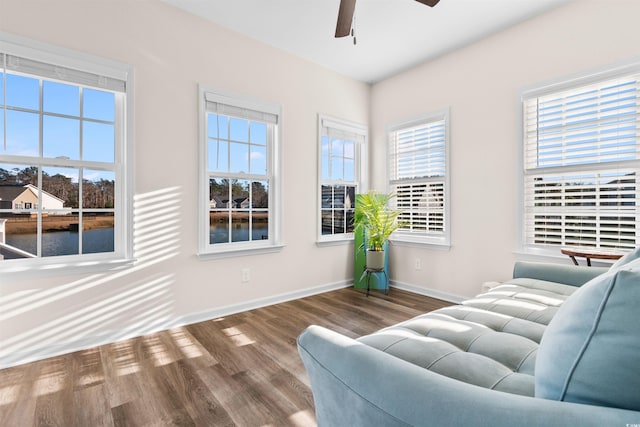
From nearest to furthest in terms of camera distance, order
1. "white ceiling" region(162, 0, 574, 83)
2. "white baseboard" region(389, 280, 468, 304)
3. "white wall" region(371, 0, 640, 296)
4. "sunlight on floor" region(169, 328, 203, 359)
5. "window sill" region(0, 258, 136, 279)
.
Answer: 1. "window sill" region(0, 258, 136, 279)
2. "sunlight on floor" region(169, 328, 203, 359)
3. "white wall" region(371, 0, 640, 296)
4. "white ceiling" region(162, 0, 574, 83)
5. "white baseboard" region(389, 280, 468, 304)

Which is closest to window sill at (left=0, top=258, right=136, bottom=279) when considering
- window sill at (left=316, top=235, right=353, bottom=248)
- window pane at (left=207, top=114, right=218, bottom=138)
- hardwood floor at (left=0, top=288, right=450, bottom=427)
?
hardwood floor at (left=0, top=288, right=450, bottom=427)

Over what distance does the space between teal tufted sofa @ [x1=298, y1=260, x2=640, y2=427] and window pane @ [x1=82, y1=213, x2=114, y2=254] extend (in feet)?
7.67

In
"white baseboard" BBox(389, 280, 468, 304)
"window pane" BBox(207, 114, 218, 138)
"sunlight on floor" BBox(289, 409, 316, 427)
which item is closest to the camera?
"sunlight on floor" BBox(289, 409, 316, 427)

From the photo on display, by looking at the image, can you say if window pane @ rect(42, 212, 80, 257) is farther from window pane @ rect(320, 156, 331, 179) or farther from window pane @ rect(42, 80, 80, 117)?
window pane @ rect(320, 156, 331, 179)

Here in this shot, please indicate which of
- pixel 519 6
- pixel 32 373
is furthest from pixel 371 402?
pixel 519 6

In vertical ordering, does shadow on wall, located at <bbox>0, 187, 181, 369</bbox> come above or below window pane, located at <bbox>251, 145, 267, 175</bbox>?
below

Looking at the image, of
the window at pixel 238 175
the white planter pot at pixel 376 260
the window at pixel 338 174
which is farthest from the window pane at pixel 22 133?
the white planter pot at pixel 376 260

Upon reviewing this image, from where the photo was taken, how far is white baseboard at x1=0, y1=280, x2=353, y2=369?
2.21 meters

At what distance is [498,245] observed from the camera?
10.8ft

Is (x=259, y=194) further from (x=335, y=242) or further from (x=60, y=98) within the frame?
(x=60, y=98)

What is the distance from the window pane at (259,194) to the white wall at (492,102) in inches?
77.5

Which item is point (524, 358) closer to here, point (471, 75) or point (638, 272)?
point (638, 272)

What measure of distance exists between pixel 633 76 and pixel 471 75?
1339 mm

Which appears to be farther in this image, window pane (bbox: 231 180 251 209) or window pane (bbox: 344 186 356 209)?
window pane (bbox: 344 186 356 209)
